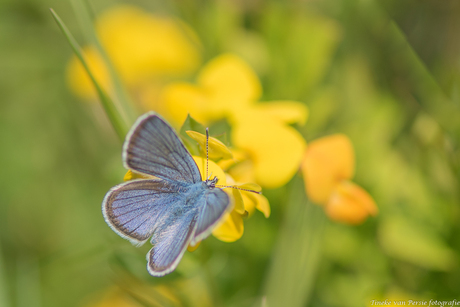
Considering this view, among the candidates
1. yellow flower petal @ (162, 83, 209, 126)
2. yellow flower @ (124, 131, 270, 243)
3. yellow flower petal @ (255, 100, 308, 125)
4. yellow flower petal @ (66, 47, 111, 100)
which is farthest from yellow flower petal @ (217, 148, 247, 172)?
yellow flower petal @ (66, 47, 111, 100)

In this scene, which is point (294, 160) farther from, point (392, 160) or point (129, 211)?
point (392, 160)

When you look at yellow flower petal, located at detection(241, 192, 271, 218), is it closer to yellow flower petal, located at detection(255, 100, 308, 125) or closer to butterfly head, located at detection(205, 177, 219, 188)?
butterfly head, located at detection(205, 177, 219, 188)

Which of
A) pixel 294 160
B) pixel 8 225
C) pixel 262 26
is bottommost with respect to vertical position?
pixel 8 225

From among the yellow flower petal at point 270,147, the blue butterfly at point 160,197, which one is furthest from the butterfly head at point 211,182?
the yellow flower petal at point 270,147

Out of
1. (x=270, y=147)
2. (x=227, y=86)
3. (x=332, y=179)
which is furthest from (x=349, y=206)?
(x=227, y=86)

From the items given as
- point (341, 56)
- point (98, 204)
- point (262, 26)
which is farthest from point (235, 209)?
point (98, 204)

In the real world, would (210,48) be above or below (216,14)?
below
